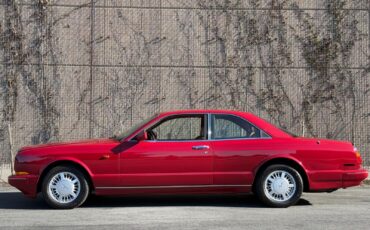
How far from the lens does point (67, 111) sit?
1472 cm

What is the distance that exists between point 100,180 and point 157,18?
285 inches

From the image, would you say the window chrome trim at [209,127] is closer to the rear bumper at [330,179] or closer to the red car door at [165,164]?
the red car door at [165,164]

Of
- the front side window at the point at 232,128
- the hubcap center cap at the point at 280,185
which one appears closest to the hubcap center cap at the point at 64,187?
the front side window at the point at 232,128

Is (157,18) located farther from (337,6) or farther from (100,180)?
(100,180)

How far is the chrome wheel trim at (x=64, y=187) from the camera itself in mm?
8562

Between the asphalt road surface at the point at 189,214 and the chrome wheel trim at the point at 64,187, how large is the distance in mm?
208

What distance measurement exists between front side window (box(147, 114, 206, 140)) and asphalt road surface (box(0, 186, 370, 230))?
42.6 inches

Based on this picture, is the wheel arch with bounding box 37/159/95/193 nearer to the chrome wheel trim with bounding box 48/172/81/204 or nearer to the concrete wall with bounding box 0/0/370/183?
the chrome wheel trim with bounding box 48/172/81/204

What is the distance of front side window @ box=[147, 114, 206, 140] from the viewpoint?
8867 millimetres

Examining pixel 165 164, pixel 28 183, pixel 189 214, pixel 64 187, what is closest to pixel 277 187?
pixel 189 214

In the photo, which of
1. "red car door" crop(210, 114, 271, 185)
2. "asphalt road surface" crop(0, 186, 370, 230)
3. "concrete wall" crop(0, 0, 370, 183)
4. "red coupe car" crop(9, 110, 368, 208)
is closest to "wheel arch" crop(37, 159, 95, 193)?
"red coupe car" crop(9, 110, 368, 208)

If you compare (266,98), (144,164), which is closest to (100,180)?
(144,164)

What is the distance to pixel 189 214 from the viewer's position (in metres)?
8.21

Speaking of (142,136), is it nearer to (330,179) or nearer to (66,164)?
(66,164)
